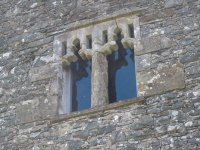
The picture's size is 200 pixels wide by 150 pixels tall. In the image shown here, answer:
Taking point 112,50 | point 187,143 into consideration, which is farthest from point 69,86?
point 187,143

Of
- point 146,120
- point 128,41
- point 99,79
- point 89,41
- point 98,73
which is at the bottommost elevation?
point 146,120

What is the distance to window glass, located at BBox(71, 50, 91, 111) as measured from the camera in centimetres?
802

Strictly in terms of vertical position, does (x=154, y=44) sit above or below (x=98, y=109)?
above

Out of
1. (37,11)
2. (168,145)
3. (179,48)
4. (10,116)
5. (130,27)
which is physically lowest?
(168,145)

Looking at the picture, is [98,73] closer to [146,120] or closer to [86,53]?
[86,53]

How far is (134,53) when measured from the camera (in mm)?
7812

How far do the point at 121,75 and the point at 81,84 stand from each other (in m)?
0.66

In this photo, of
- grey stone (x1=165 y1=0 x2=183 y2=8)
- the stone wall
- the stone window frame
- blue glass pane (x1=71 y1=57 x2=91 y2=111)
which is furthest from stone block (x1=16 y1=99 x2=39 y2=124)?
grey stone (x1=165 y1=0 x2=183 y2=8)

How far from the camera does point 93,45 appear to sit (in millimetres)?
8172

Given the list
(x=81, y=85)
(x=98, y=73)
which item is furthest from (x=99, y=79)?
(x=81, y=85)

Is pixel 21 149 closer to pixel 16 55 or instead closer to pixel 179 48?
pixel 16 55

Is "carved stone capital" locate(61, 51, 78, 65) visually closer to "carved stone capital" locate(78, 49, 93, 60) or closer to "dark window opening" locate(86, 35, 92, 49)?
"carved stone capital" locate(78, 49, 93, 60)

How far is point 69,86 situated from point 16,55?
114cm

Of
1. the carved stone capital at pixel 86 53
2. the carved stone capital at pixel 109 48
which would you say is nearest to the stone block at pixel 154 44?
the carved stone capital at pixel 109 48
